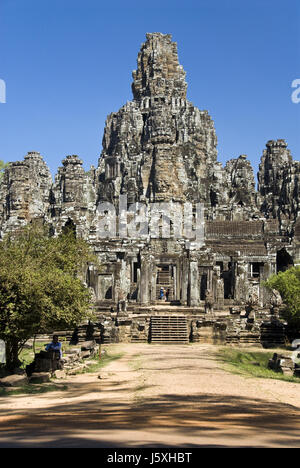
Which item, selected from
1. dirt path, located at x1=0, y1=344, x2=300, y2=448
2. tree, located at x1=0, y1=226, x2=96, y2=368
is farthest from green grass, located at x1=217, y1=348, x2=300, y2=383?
tree, located at x1=0, y1=226, x2=96, y2=368

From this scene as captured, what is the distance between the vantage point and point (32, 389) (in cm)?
1346

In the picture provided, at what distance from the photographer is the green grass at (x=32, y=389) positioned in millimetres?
12961

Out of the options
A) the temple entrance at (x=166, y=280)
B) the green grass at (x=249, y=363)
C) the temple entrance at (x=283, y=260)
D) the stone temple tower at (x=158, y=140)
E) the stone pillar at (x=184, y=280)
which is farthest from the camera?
the stone temple tower at (x=158, y=140)

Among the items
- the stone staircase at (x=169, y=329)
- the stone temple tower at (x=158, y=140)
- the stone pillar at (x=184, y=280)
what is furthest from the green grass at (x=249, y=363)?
the stone temple tower at (x=158, y=140)

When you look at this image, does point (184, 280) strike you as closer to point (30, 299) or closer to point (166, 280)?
point (166, 280)

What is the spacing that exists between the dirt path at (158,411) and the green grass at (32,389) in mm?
526

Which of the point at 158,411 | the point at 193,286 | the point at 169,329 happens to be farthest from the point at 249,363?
the point at 193,286

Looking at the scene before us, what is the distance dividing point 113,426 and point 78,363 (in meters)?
11.9

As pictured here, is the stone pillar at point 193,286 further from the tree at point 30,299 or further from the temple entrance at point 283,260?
the tree at point 30,299

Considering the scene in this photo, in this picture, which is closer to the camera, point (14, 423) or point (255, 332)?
point (14, 423)

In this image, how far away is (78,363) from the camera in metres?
19.0

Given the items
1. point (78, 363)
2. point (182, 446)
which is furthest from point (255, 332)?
point (182, 446)

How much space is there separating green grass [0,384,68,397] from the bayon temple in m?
13.4

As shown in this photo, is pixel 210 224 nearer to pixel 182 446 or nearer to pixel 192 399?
pixel 192 399
